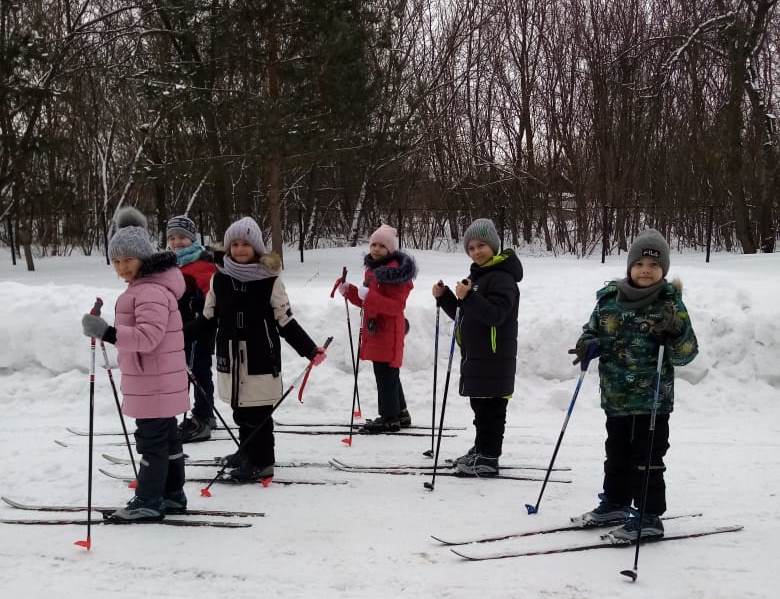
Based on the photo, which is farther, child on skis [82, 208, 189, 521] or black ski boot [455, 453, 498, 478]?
black ski boot [455, 453, 498, 478]

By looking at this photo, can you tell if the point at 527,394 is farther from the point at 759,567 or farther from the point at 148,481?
the point at 148,481

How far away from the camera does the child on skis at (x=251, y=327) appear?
14.2 ft

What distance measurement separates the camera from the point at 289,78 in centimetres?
1218

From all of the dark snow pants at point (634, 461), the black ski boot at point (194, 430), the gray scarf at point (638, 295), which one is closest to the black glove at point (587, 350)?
the gray scarf at point (638, 295)

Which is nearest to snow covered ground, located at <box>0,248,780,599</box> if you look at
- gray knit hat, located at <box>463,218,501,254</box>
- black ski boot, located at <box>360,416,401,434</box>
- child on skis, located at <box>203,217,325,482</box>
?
black ski boot, located at <box>360,416,401,434</box>

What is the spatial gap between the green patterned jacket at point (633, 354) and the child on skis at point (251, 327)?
69.0 inches

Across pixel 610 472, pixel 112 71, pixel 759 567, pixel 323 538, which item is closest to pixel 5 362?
pixel 323 538

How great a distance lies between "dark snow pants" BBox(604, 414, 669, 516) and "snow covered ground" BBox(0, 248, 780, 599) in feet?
0.90

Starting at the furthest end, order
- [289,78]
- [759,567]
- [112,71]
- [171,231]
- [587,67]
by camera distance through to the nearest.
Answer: [587,67]
[112,71]
[289,78]
[171,231]
[759,567]

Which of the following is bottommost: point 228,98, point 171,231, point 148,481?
point 148,481

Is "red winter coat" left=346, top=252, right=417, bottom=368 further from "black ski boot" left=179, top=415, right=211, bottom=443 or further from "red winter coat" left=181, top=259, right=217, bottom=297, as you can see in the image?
"black ski boot" left=179, top=415, right=211, bottom=443

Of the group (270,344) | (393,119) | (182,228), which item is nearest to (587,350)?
(270,344)

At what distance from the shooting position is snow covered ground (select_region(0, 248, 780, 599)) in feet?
10.5

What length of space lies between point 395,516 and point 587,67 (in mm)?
19359
